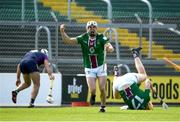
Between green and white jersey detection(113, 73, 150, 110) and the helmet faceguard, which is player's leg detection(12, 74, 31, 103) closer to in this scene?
green and white jersey detection(113, 73, 150, 110)

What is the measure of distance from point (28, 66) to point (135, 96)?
351 centimetres

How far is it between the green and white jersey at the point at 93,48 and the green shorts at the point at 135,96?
1.07 meters

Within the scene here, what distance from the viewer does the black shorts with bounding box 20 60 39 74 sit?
22312 millimetres

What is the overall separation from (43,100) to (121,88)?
15.3 ft

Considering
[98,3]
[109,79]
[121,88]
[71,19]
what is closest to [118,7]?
[98,3]

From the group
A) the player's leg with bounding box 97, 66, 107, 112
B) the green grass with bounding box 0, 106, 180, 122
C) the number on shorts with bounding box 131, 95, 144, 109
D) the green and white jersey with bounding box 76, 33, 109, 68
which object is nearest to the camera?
the green grass with bounding box 0, 106, 180, 122

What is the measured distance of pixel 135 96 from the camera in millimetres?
20453

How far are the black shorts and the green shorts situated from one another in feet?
10.1

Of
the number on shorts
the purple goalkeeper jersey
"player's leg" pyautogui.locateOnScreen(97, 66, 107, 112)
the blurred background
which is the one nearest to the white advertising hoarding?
the blurred background

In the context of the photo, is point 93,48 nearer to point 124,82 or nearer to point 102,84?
point 102,84

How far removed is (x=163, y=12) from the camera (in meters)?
29.1

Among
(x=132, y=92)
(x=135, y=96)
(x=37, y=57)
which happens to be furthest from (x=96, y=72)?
(x=37, y=57)

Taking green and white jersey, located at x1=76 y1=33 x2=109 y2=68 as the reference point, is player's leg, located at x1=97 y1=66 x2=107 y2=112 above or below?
below

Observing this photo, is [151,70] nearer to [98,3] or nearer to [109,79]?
[109,79]
